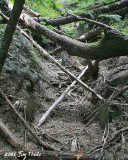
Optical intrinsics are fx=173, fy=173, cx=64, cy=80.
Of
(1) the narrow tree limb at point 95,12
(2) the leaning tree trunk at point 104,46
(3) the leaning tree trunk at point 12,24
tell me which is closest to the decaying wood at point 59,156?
(3) the leaning tree trunk at point 12,24

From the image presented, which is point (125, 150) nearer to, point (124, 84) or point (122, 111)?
point (122, 111)

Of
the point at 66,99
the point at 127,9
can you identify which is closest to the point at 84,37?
the point at 127,9

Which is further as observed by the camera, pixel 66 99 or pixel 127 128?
pixel 66 99

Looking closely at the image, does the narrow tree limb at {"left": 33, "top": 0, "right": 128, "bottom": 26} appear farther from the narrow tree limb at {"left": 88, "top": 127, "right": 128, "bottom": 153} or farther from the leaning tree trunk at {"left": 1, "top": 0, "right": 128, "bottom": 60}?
the narrow tree limb at {"left": 88, "top": 127, "right": 128, "bottom": 153}

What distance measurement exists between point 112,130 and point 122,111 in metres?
0.58

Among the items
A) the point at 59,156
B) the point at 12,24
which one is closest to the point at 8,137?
the point at 59,156

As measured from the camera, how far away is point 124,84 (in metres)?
4.75

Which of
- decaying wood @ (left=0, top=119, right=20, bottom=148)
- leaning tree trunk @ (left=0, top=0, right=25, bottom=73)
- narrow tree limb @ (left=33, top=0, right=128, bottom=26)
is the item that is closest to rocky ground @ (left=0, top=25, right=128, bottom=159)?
decaying wood @ (left=0, top=119, right=20, bottom=148)

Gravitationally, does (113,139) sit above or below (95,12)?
below

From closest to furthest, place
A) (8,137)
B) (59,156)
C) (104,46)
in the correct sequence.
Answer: (59,156) < (8,137) < (104,46)

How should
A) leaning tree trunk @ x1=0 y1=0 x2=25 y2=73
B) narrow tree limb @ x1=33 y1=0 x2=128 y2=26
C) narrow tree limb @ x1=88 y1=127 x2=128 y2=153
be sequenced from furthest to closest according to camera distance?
narrow tree limb @ x1=33 y1=0 x2=128 y2=26 → narrow tree limb @ x1=88 y1=127 x2=128 y2=153 → leaning tree trunk @ x1=0 y1=0 x2=25 y2=73

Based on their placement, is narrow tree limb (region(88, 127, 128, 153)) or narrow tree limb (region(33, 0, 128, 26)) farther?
narrow tree limb (region(33, 0, 128, 26))

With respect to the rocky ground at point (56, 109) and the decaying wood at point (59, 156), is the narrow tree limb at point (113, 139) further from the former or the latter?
the decaying wood at point (59, 156)

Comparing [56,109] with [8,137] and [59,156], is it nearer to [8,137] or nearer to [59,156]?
[8,137]
